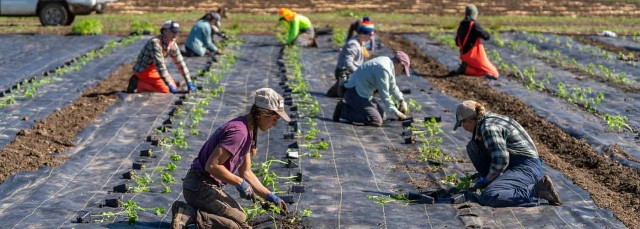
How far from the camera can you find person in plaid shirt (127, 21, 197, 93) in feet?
41.0

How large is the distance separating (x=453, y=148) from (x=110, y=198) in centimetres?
398

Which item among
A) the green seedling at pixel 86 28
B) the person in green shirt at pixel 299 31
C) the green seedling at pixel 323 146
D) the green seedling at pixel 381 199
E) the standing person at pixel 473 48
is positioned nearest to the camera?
the green seedling at pixel 381 199

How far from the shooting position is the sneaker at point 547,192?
7.30m

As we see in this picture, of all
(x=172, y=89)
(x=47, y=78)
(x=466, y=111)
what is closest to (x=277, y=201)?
(x=466, y=111)

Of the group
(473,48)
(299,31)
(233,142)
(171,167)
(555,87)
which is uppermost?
(233,142)

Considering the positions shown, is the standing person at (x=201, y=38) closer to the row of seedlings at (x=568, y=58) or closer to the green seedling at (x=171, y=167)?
the row of seedlings at (x=568, y=58)

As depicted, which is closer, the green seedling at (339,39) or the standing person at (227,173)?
the standing person at (227,173)

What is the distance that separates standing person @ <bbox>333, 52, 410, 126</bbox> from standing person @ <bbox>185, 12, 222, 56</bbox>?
719cm

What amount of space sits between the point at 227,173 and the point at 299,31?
15.0 meters

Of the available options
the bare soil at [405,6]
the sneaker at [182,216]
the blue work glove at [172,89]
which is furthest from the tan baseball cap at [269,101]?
the bare soil at [405,6]

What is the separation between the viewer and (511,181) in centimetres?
737

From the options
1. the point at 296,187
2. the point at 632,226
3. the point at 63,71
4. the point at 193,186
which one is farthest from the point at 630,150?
the point at 63,71

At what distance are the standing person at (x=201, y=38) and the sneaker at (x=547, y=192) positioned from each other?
455 inches

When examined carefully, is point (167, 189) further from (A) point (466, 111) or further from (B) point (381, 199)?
(A) point (466, 111)
